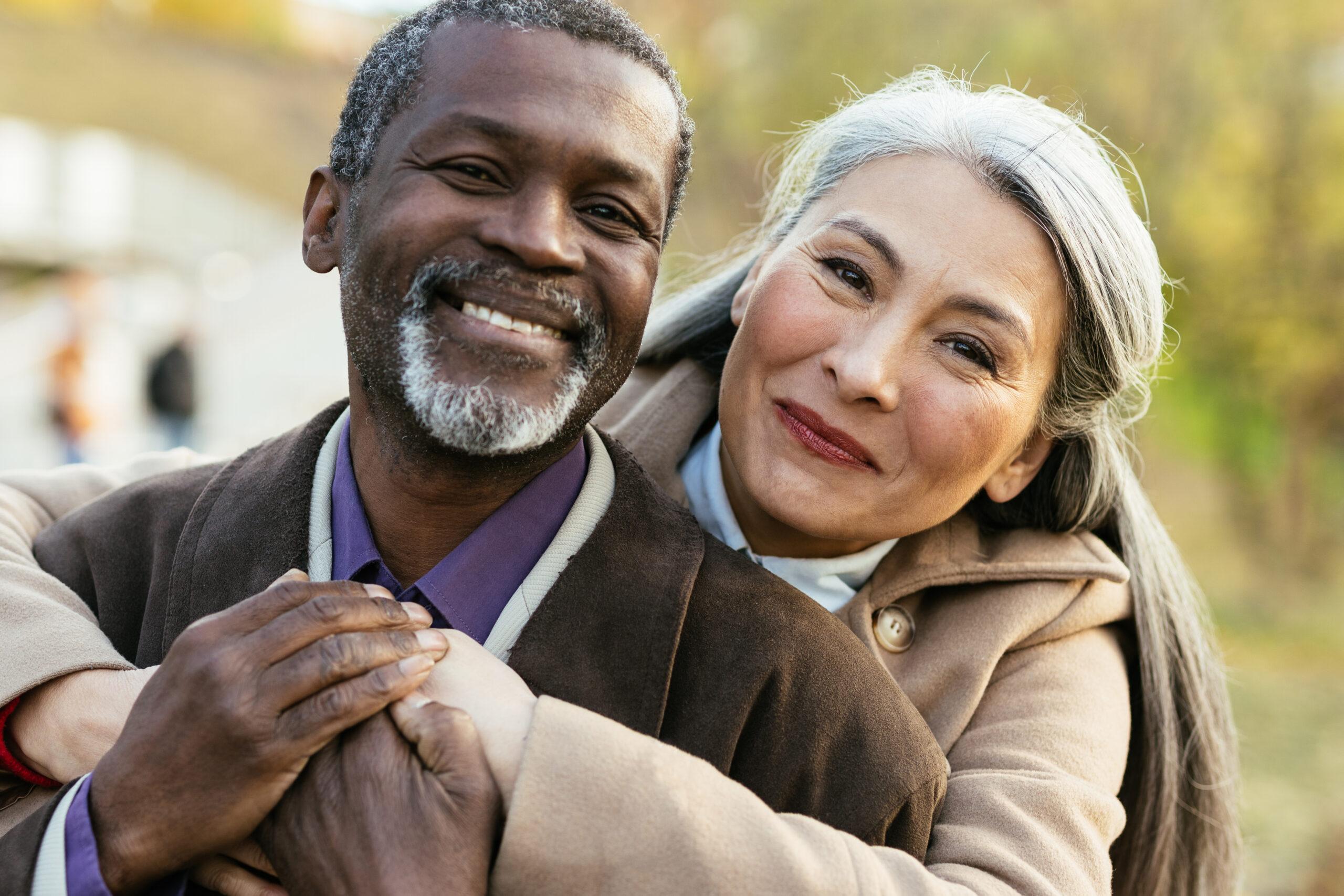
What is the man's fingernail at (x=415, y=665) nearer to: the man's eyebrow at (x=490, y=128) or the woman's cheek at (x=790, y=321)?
the man's eyebrow at (x=490, y=128)

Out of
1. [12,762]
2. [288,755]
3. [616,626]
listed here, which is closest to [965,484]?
[616,626]

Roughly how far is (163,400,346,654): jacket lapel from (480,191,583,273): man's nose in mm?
665

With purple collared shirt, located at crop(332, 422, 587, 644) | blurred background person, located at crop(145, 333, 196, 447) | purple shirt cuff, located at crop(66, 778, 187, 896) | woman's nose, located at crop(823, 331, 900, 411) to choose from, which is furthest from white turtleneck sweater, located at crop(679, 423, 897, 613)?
blurred background person, located at crop(145, 333, 196, 447)

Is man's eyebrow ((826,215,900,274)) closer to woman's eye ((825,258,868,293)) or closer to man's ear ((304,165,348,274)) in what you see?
woman's eye ((825,258,868,293))

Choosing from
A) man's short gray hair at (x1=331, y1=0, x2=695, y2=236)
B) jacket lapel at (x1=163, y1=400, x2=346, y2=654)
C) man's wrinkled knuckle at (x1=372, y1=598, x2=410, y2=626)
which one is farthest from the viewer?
jacket lapel at (x1=163, y1=400, x2=346, y2=654)

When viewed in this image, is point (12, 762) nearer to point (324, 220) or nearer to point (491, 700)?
point (491, 700)

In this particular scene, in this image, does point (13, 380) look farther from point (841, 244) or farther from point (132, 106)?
point (132, 106)

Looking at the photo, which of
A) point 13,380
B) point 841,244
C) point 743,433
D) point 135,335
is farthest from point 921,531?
point 135,335

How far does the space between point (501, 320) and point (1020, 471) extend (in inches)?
59.8

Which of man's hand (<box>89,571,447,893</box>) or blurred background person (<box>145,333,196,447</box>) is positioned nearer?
man's hand (<box>89,571,447,893</box>)

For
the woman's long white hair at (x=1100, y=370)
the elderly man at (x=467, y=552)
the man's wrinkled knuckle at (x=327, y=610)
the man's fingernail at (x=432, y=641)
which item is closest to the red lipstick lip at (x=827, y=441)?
the elderly man at (x=467, y=552)

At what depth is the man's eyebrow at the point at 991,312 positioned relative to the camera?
8.05ft

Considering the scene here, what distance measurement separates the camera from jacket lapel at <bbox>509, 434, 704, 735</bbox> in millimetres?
1993

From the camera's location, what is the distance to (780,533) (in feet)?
9.41
